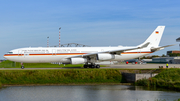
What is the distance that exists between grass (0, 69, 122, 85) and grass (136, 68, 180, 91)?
396cm

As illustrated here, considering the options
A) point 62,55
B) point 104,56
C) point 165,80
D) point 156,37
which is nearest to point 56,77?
point 62,55

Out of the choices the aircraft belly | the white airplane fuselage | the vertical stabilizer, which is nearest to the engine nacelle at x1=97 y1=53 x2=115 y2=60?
the white airplane fuselage

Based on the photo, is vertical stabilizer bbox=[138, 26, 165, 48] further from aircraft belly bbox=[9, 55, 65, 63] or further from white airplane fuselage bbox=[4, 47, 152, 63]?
aircraft belly bbox=[9, 55, 65, 63]

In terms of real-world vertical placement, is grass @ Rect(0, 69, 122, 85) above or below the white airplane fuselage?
below

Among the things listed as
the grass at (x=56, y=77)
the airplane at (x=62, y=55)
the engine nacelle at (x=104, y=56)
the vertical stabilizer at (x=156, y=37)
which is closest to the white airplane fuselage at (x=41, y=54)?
the airplane at (x=62, y=55)

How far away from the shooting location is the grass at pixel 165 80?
26508mm

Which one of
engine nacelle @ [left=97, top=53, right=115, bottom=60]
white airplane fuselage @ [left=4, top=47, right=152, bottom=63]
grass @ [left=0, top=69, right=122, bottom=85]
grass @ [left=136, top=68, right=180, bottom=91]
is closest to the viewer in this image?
grass @ [left=136, top=68, right=180, bottom=91]

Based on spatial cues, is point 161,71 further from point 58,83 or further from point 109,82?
point 58,83

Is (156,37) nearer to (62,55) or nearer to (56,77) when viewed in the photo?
(62,55)

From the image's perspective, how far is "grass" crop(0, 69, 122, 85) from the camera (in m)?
28.3

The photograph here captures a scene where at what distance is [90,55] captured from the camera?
35.3m

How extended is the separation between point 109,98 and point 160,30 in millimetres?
24351

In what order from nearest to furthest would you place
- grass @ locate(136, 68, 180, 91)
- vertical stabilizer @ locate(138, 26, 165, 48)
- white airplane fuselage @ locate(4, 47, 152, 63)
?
grass @ locate(136, 68, 180, 91) < white airplane fuselage @ locate(4, 47, 152, 63) < vertical stabilizer @ locate(138, 26, 165, 48)

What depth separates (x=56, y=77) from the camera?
94.8 ft
